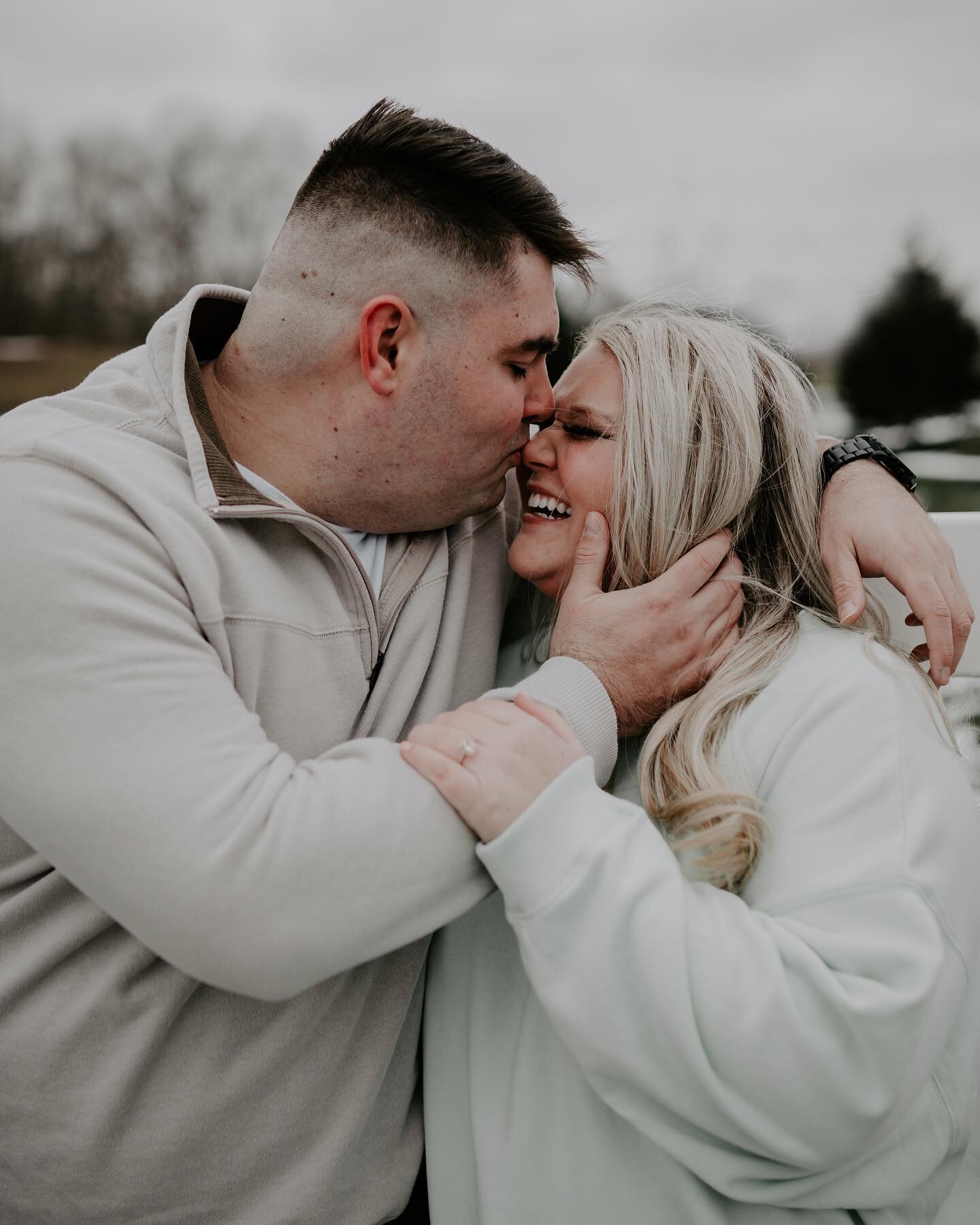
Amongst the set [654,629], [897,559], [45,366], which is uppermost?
[897,559]

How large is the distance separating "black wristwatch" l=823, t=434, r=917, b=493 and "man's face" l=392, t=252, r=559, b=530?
61 cm

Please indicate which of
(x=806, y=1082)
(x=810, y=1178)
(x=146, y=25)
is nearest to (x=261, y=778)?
(x=806, y=1082)

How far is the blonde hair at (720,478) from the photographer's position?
1670mm

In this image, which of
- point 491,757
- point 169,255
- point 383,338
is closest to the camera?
point 491,757

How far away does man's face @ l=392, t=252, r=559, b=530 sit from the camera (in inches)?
70.4

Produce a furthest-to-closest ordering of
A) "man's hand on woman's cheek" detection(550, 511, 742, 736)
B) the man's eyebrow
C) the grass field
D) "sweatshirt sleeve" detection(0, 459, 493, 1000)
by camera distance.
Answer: the grass field, the man's eyebrow, "man's hand on woman's cheek" detection(550, 511, 742, 736), "sweatshirt sleeve" detection(0, 459, 493, 1000)

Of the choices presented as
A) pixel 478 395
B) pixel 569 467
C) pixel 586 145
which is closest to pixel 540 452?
pixel 569 467

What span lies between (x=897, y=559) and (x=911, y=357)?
10.6m

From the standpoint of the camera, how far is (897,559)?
1670mm

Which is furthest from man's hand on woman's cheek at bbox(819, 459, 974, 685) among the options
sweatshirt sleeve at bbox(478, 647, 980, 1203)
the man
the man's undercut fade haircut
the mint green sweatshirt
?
the man's undercut fade haircut

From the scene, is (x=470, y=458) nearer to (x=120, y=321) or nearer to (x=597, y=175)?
(x=120, y=321)

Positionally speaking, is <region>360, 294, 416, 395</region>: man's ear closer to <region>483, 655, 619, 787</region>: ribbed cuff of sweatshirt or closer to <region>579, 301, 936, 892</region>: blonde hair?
<region>579, 301, 936, 892</region>: blonde hair

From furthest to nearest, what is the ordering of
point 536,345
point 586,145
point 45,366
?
point 586,145
point 45,366
point 536,345

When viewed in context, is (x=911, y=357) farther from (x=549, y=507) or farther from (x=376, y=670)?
(x=376, y=670)
